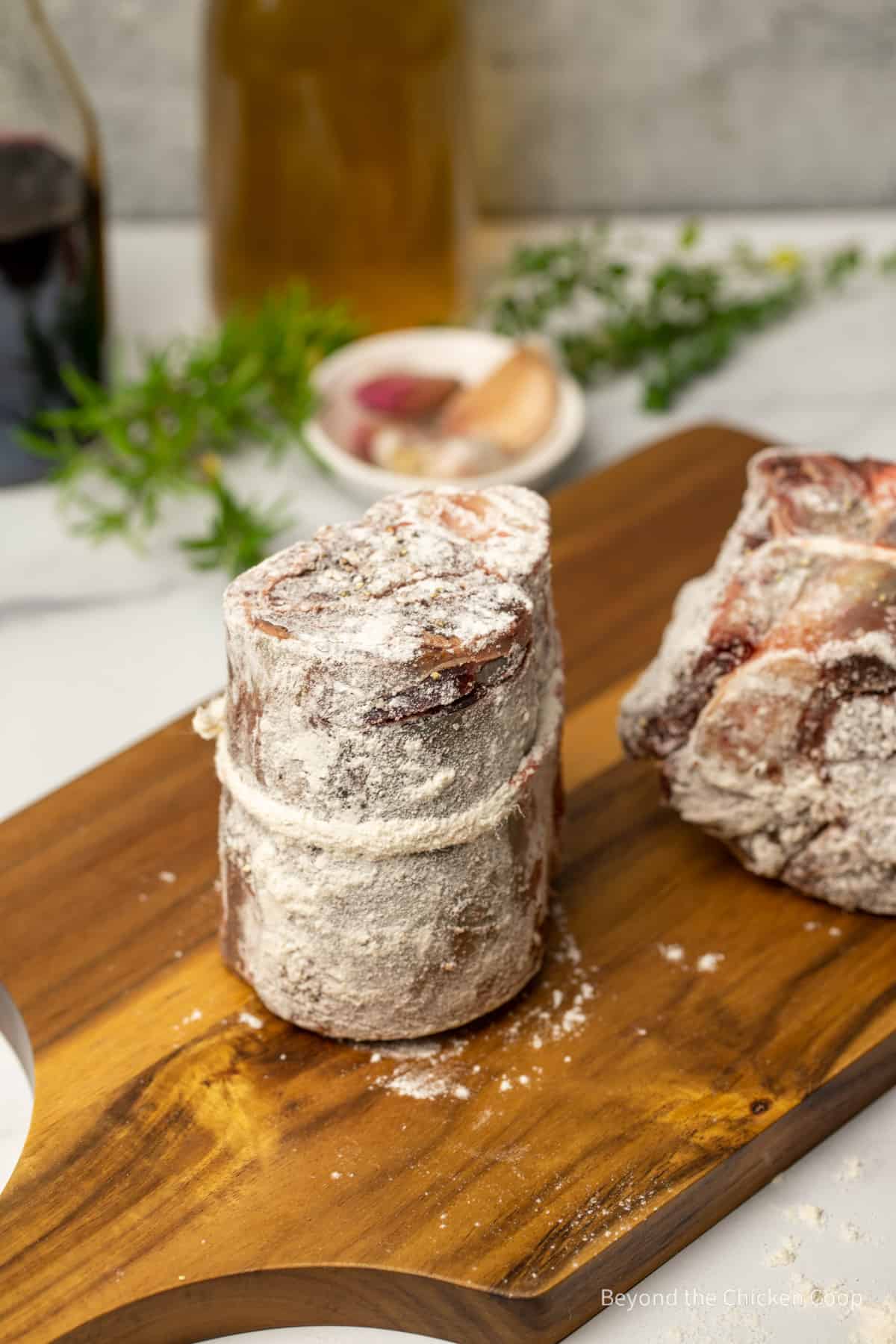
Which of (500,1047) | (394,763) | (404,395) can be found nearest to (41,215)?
(404,395)

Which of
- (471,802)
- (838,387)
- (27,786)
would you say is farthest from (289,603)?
(838,387)

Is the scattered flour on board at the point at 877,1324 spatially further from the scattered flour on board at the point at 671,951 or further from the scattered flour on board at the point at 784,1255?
the scattered flour on board at the point at 671,951

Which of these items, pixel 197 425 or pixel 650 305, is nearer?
pixel 197 425

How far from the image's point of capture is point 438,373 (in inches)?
90.6

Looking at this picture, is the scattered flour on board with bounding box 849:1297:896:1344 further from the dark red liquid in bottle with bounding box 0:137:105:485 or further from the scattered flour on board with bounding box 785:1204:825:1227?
the dark red liquid in bottle with bounding box 0:137:105:485

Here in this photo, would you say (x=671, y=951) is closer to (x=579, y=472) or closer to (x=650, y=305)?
(x=579, y=472)

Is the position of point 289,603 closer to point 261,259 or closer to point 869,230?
point 261,259

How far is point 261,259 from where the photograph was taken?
2.34 m

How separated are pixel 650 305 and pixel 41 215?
0.95 m

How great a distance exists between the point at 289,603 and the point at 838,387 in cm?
149

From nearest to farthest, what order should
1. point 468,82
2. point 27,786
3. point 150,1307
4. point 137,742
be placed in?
point 150,1307 < point 137,742 < point 27,786 < point 468,82

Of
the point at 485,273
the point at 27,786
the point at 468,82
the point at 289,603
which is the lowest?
the point at 27,786

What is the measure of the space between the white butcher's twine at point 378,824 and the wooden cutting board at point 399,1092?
0.21 meters

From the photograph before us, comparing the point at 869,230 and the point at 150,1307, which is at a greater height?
the point at 869,230
